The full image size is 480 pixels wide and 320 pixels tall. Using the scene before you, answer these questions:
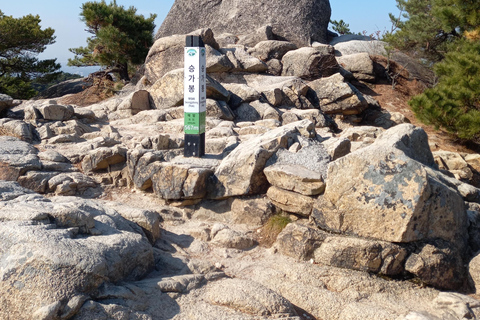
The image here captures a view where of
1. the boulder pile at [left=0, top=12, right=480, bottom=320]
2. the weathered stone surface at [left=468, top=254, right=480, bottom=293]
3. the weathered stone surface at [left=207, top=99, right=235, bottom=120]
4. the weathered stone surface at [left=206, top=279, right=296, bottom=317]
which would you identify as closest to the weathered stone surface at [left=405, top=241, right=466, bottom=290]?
the boulder pile at [left=0, top=12, right=480, bottom=320]

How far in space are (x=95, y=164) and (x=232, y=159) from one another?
3.27 m

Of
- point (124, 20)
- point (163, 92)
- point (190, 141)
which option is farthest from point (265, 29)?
point (190, 141)

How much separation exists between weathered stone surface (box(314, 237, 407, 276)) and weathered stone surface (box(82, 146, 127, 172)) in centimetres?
551

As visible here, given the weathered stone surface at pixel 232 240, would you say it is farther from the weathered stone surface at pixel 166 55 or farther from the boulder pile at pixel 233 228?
the weathered stone surface at pixel 166 55

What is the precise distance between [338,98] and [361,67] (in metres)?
4.95

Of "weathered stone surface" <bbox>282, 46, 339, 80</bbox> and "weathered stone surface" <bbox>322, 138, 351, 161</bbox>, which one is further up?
"weathered stone surface" <bbox>282, 46, 339, 80</bbox>

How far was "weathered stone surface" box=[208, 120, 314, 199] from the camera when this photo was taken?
26.0ft

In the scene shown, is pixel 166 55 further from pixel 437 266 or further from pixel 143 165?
pixel 437 266

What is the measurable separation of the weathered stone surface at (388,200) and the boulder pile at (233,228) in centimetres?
2

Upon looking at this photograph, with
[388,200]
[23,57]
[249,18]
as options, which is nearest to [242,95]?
[249,18]

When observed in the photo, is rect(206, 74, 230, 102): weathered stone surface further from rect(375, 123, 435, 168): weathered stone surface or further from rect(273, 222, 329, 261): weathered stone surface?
rect(273, 222, 329, 261): weathered stone surface

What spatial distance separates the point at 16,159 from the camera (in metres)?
8.79

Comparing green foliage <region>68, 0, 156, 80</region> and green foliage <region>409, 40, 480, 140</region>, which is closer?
green foliage <region>409, 40, 480, 140</region>

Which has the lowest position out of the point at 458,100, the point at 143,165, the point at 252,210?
the point at 252,210
